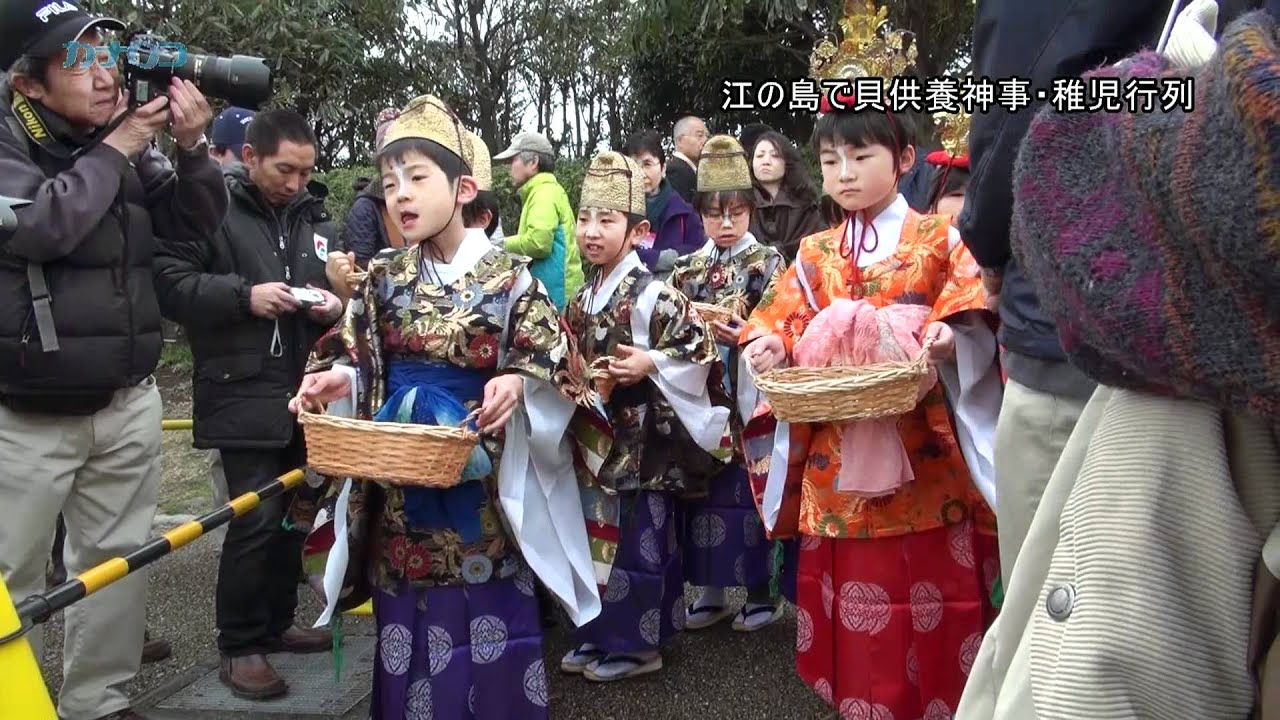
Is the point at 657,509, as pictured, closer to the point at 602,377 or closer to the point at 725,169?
the point at 602,377

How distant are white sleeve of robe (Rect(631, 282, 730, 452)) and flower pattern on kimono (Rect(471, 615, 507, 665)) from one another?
1.05 metres

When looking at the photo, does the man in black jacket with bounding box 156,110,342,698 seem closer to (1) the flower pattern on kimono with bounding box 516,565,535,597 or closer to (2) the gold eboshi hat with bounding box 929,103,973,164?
(1) the flower pattern on kimono with bounding box 516,565,535,597

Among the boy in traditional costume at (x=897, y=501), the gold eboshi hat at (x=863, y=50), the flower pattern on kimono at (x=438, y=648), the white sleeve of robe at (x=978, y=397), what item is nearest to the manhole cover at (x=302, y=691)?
the flower pattern on kimono at (x=438, y=648)

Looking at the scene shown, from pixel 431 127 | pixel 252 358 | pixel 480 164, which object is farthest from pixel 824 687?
pixel 252 358

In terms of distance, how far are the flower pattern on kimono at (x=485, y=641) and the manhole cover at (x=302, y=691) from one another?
0.83m

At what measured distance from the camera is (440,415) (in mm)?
2744

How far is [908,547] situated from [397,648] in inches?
59.5

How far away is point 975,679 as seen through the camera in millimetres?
1295

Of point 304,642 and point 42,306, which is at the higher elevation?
point 42,306

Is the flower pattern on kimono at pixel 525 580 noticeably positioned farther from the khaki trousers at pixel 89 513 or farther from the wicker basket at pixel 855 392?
the khaki trousers at pixel 89 513

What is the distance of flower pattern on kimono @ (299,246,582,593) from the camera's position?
2889 mm

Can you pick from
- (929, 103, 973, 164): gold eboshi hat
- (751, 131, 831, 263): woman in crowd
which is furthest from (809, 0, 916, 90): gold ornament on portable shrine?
(751, 131, 831, 263): woman in crowd

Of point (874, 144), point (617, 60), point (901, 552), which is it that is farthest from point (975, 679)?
point (617, 60)

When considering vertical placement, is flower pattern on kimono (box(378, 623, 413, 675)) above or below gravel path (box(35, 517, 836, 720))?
above
